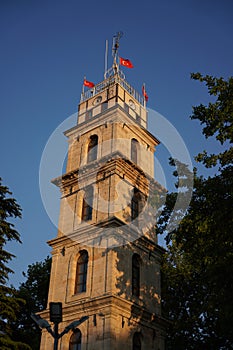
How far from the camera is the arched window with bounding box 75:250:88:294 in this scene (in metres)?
24.7

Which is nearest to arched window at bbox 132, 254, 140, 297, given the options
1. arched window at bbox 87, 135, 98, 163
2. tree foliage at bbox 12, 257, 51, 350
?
arched window at bbox 87, 135, 98, 163

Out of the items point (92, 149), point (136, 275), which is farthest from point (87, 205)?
point (136, 275)

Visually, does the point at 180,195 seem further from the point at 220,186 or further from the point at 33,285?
the point at 33,285

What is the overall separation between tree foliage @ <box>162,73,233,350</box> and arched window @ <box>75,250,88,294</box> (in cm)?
550

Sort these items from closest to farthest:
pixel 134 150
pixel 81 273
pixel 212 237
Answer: pixel 212 237
pixel 81 273
pixel 134 150

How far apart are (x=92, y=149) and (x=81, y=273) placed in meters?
9.39

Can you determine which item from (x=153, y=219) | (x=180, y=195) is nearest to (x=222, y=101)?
(x=180, y=195)

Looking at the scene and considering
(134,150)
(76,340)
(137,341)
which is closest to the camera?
(76,340)

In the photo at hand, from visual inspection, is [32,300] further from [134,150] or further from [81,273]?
[134,150]

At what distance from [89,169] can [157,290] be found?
9005 millimetres

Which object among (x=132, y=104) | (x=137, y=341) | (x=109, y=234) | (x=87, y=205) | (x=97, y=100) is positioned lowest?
(x=137, y=341)

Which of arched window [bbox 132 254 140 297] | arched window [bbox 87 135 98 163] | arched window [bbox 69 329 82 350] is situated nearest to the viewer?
arched window [bbox 69 329 82 350]

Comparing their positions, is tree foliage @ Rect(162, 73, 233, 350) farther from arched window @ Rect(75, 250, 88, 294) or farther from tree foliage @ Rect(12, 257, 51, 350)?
tree foliage @ Rect(12, 257, 51, 350)

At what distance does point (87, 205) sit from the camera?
2780 cm
